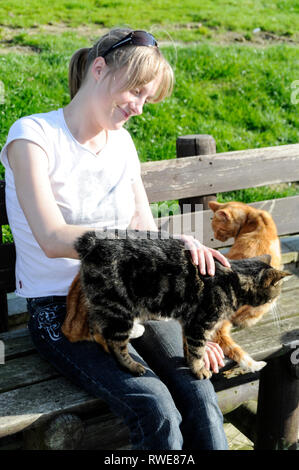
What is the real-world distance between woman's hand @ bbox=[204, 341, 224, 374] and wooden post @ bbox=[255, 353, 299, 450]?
62 cm

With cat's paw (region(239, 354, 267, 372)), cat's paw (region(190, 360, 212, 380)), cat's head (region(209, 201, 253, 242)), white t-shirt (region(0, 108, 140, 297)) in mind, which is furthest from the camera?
cat's head (region(209, 201, 253, 242))

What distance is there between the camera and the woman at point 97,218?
7.95 ft

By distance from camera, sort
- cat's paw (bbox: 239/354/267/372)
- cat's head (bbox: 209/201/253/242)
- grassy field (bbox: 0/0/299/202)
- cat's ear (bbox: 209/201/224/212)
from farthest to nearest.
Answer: grassy field (bbox: 0/0/299/202) < cat's ear (bbox: 209/201/224/212) < cat's head (bbox: 209/201/253/242) < cat's paw (bbox: 239/354/267/372)

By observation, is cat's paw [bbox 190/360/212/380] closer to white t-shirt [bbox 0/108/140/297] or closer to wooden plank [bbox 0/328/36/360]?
white t-shirt [bbox 0/108/140/297]

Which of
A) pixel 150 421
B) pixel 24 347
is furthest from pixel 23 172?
pixel 150 421

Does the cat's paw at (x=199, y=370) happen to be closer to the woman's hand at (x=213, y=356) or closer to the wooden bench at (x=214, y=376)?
the woman's hand at (x=213, y=356)

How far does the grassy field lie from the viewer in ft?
19.4

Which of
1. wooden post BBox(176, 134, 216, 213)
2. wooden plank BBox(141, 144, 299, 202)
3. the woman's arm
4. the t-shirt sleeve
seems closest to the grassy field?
wooden post BBox(176, 134, 216, 213)

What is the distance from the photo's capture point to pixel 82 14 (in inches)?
346

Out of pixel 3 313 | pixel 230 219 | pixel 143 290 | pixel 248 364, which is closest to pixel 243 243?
pixel 230 219

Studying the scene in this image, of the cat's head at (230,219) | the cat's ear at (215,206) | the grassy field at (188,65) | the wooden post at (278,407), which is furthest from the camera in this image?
the grassy field at (188,65)

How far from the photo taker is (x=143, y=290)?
8.10 ft

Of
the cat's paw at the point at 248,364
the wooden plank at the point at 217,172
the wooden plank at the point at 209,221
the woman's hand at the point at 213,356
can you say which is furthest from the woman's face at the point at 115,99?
the cat's paw at the point at 248,364
